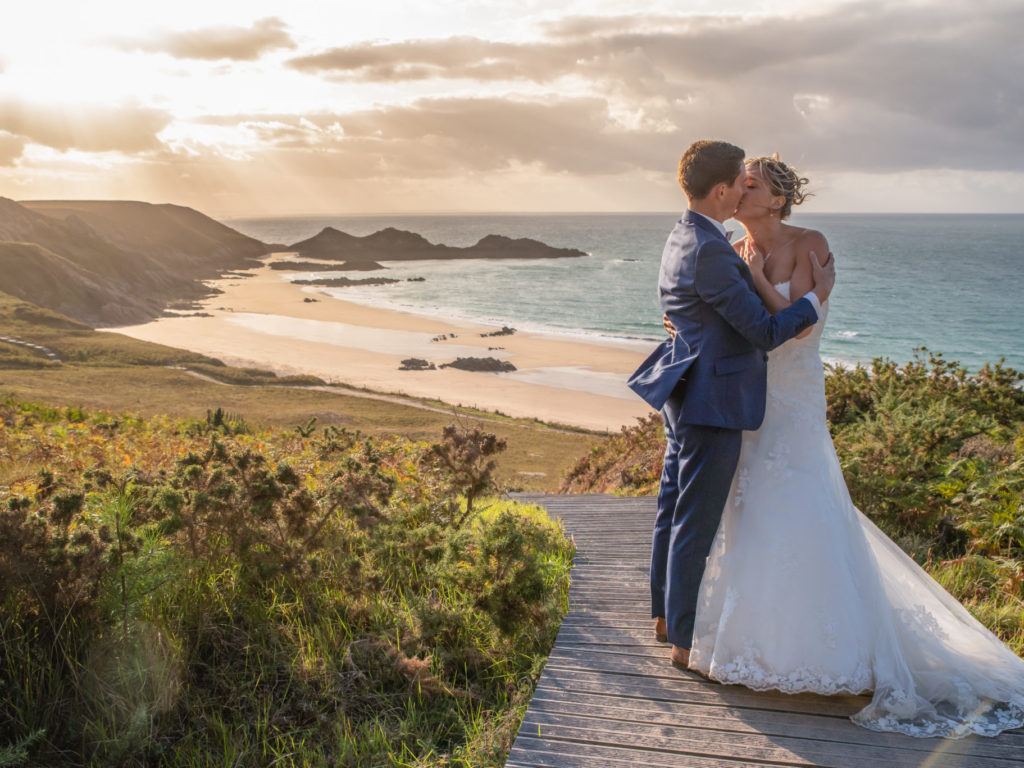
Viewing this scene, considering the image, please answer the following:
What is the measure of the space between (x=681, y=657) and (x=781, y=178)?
236 centimetres

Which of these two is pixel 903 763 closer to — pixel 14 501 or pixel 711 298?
pixel 711 298

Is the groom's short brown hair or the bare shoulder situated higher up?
the groom's short brown hair

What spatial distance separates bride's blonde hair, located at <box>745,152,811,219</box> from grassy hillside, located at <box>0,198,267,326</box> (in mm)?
65452

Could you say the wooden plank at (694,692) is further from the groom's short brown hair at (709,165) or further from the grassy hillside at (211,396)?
the grassy hillside at (211,396)

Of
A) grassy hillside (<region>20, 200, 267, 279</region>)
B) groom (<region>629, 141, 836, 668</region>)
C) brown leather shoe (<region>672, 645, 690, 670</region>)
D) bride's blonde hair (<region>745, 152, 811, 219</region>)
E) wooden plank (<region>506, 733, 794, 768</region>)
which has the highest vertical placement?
grassy hillside (<region>20, 200, 267, 279</region>)

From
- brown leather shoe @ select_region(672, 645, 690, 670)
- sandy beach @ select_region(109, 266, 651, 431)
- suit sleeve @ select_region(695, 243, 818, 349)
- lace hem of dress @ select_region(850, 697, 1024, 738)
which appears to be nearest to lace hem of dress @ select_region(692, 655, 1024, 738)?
lace hem of dress @ select_region(850, 697, 1024, 738)

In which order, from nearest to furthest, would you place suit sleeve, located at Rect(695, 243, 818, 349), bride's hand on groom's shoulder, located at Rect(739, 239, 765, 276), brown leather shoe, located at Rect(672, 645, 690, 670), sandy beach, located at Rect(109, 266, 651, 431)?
suit sleeve, located at Rect(695, 243, 818, 349)
bride's hand on groom's shoulder, located at Rect(739, 239, 765, 276)
brown leather shoe, located at Rect(672, 645, 690, 670)
sandy beach, located at Rect(109, 266, 651, 431)

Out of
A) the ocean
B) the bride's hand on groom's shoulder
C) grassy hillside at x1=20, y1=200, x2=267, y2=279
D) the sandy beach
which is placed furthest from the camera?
grassy hillside at x1=20, y1=200, x2=267, y2=279

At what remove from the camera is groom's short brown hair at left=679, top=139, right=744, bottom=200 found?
11.3ft

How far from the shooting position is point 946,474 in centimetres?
592

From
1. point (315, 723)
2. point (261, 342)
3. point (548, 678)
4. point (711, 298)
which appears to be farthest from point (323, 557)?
point (261, 342)

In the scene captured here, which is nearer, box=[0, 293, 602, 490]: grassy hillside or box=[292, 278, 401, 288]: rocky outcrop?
box=[0, 293, 602, 490]: grassy hillside

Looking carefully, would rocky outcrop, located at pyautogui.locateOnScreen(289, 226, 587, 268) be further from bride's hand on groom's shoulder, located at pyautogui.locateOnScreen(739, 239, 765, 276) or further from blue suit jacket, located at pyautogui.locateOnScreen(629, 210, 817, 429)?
blue suit jacket, located at pyautogui.locateOnScreen(629, 210, 817, 429)

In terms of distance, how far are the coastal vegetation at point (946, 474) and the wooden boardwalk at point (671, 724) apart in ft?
5.11
